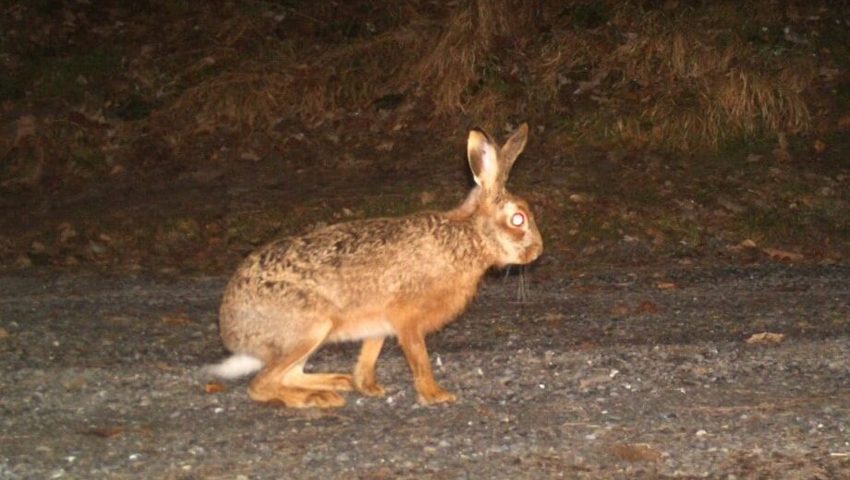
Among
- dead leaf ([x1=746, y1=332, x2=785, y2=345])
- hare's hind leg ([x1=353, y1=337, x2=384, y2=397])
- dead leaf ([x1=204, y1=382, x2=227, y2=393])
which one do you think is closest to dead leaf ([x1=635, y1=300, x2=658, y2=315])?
dead leaf ([x1=746, y1=332, x2=785, y2=345])

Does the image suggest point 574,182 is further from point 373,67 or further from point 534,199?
Result: point 373,67

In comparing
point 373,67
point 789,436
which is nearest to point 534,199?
point 373,67

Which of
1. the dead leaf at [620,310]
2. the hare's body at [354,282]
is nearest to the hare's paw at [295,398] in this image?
the hare's body at [354,282]

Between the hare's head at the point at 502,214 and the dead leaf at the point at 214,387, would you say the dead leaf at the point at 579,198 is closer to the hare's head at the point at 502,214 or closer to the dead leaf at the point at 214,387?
the hare's head at the point at 502,214

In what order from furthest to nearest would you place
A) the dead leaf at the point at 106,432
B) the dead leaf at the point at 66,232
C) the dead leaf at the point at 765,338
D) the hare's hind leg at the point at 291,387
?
the dead leaf at the point at 66,232
the dead leaf at the point at 765,338
the hare's hind leg at the point at 291,387
the dead leaf at the point at 106,432

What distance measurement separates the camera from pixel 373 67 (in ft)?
38.7

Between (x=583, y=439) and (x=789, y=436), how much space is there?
31.7 inches

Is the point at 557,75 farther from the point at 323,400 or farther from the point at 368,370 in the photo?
the point at 323,400

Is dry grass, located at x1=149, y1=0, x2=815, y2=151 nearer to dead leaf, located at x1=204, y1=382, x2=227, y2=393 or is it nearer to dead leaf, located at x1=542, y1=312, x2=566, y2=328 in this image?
dead leaf, located at x1=542, y1=312, x2=566, y2=328

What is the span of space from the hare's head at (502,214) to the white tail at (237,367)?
128 centimetres

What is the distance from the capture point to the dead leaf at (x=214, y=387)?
5473mm

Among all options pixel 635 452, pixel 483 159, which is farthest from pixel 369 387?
pixel 635 452

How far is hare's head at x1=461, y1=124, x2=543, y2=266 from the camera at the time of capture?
18.8ft

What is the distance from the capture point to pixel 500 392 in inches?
212
